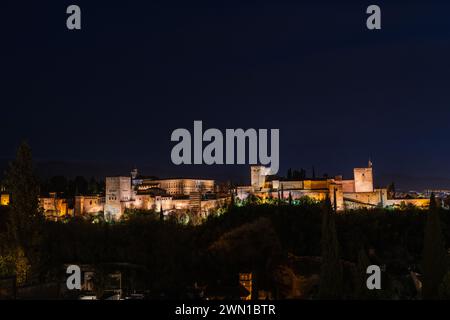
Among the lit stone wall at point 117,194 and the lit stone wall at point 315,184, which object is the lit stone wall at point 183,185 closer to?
the lit stone wall at point 117,194

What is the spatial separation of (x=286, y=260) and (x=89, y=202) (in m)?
24.8

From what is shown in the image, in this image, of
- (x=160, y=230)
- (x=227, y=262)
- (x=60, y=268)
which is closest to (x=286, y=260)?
(x=227, y=262)

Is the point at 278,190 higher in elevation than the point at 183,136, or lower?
lower

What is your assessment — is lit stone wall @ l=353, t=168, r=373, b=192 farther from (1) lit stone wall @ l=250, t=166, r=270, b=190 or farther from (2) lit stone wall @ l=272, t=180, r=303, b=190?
(1) lit stone wall @ l=250, t=166, r=270, b=190

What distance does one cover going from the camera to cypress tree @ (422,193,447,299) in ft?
47.7

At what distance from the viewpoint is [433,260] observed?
48.3 ft

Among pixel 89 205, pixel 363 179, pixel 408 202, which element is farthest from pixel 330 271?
pixel 89 205

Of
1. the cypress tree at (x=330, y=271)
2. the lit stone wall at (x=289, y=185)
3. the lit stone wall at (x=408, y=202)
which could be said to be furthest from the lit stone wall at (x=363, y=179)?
the cypress tree at (x=330, y=271)

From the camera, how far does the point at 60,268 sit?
21.4 m

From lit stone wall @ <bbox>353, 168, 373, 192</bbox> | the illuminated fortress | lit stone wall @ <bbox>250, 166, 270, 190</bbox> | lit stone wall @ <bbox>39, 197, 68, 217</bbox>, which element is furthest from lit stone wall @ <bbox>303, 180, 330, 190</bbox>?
lit stone wall @ <bbox>39, 197, 68, 217</bbox>

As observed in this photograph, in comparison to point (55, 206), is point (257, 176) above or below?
above

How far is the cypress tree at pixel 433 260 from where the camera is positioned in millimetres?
14547

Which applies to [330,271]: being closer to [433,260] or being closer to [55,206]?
[433,260]
